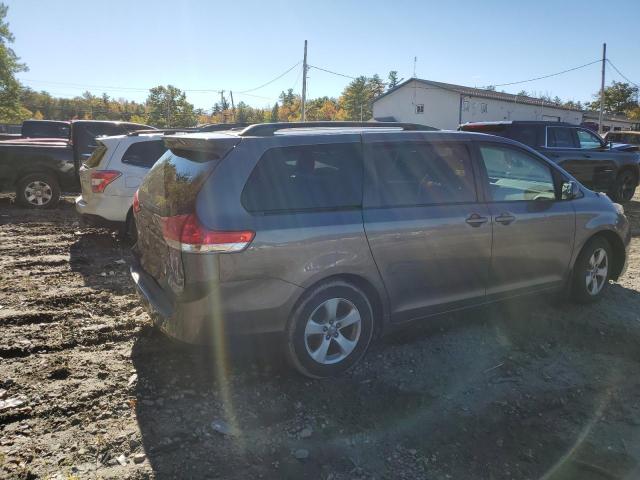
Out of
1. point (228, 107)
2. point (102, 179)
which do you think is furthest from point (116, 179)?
point (228, 107)

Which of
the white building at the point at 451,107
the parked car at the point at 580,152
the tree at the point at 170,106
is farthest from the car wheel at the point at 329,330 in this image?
the tree at the point at 170,106

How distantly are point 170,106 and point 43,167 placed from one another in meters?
71.8

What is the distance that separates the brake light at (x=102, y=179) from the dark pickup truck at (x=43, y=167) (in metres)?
3.13

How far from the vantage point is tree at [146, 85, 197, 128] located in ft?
256

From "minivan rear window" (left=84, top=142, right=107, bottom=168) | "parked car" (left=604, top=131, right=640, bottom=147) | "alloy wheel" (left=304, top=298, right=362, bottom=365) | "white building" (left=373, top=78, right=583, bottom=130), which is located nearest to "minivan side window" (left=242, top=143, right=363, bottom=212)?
"alloy wheel" (left=304, top=298, right=362, bottom=365)

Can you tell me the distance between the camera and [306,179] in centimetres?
352

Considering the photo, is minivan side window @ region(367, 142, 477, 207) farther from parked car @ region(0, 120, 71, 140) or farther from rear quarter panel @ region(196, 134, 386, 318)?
parked car @ region(0, 120, 71, 140)

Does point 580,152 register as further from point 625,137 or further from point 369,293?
point 625,137

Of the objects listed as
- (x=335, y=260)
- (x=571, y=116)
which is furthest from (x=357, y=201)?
(x=571, y=116)

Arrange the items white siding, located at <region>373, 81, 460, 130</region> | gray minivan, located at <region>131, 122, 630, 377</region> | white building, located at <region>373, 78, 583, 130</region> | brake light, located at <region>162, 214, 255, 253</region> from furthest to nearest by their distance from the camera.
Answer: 1. white siding, located at <region>373, 81, 460, 130</region>
2. white building, located at <region>373, 78, 583, 130</region>
3. gray minivan, located at <region>131, 122, 630, 377</region>
4. brake light, located at <region>162, 214, 255, 253</region>

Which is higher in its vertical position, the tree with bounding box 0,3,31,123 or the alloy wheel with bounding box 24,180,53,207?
the tree with bounding box 0,3,31,123

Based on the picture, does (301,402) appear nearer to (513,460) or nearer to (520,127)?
(513,460)

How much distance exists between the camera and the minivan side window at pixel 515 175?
437cm

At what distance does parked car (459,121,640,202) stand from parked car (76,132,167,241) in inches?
282
